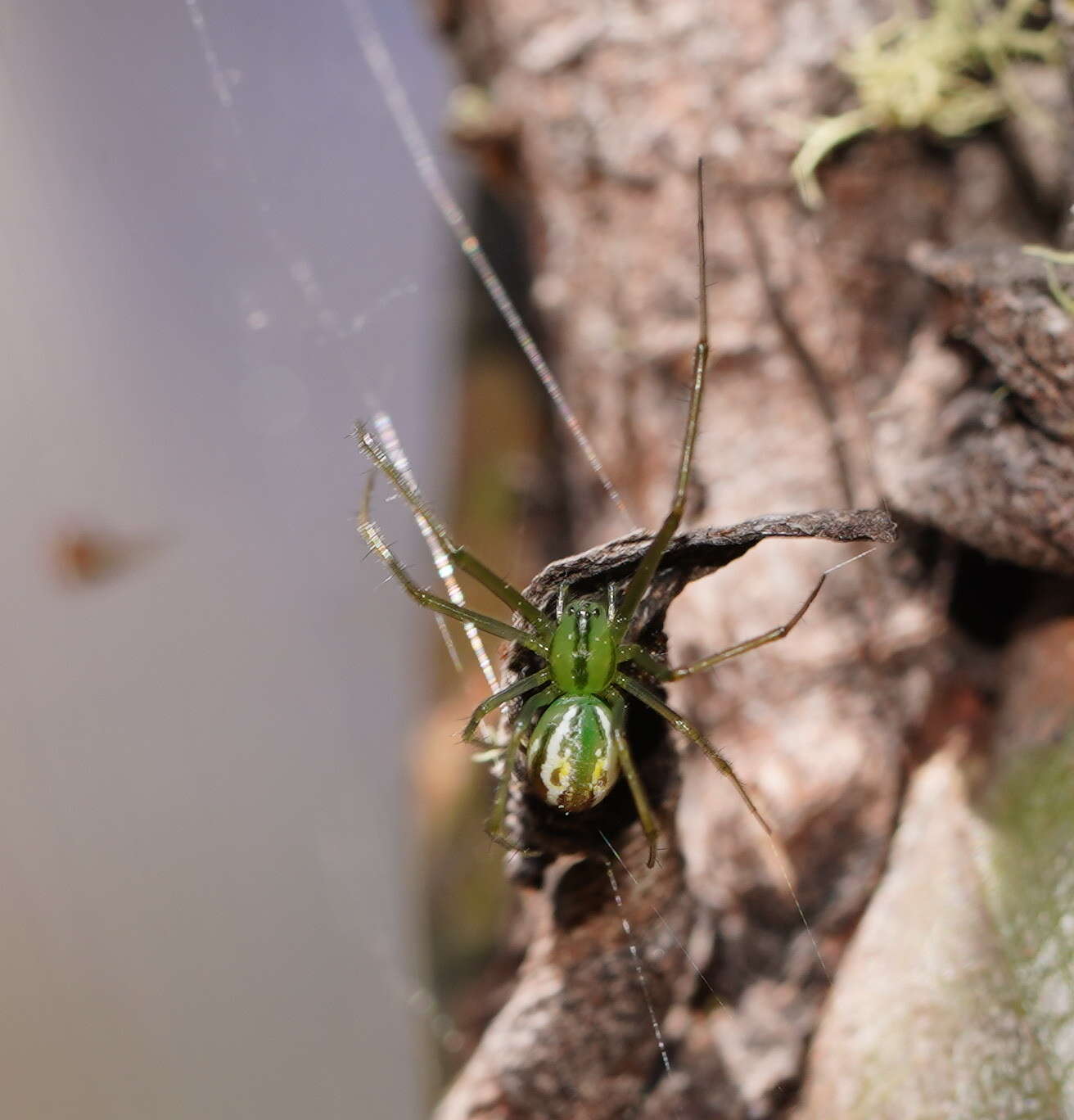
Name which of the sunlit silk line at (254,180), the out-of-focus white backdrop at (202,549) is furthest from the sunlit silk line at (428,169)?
the sunlit silk line at (254,180)

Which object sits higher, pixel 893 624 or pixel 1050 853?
pixel 893 624

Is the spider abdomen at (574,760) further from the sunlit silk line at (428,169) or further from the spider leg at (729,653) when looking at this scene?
the sunlit silk line at (428,169)

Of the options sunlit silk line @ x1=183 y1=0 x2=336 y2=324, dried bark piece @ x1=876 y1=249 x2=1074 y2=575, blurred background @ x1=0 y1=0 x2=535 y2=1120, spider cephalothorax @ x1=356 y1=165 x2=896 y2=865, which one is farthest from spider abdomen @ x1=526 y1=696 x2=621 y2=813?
sunlit silk line @ x1=183 y1=0 x2=336 y2=324

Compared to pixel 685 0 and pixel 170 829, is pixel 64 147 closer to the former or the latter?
pixel 685 0

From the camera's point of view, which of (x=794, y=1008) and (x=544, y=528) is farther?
(x=544, y=528)

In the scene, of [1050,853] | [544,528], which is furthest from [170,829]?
[1050,853]

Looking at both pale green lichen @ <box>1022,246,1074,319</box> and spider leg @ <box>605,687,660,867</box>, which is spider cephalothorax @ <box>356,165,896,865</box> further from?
pale green lichen @ <box>1022,246,1074,319</box>
